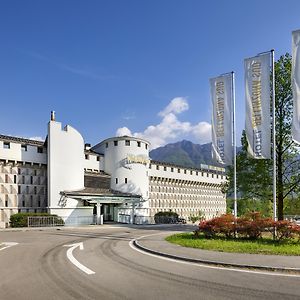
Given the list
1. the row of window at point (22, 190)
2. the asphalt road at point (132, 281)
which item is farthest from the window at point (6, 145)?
the asphalt road at point (132, 281)

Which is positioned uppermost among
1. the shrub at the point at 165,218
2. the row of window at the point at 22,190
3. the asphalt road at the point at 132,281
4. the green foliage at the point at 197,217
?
the row of window at the point at 22,190

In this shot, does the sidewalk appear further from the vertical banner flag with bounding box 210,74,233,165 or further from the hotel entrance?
the hotel entrance

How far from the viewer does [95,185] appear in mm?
53125

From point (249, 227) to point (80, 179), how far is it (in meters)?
32.7

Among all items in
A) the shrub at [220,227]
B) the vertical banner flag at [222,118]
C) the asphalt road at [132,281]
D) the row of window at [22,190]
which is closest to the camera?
the asphalt road at [132,281]

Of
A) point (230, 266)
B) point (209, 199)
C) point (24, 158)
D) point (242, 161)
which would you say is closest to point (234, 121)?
point (242, 161)

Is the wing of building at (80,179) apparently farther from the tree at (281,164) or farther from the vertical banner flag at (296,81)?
the vertical banner flag at (296,81)

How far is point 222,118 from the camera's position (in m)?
25.8

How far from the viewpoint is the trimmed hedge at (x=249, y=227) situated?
18.7 m

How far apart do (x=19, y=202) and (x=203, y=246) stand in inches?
1274

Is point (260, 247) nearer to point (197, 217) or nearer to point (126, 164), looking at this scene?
point (126, 164)

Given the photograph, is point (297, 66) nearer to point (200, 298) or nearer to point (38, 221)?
point (200, 298)

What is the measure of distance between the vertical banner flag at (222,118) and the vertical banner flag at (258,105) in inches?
99.9

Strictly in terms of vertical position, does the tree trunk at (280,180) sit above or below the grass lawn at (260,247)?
above
